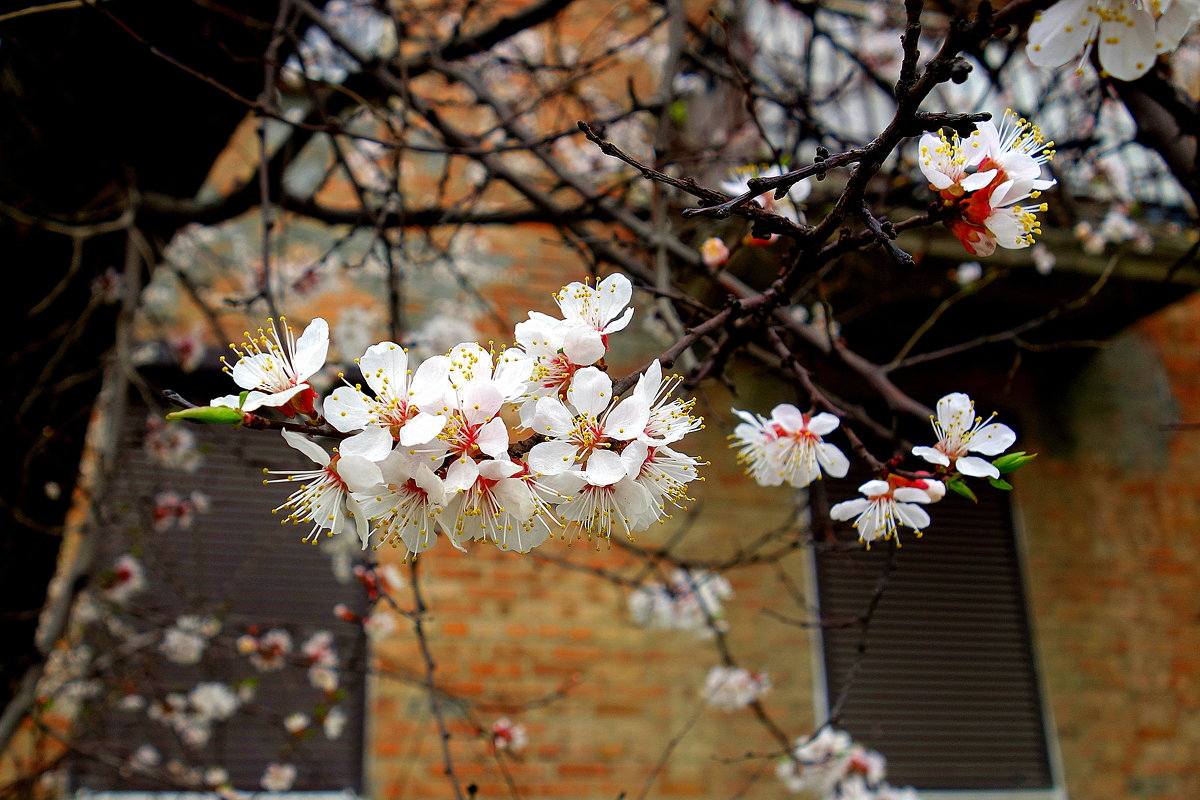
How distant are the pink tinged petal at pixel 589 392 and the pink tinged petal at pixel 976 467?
15.9 inches

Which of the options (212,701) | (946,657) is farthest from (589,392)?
(946,657)

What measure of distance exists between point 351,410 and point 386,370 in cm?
5

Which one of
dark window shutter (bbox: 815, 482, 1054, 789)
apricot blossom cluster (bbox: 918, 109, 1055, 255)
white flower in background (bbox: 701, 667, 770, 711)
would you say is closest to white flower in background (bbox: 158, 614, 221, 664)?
white flower in background (bbox: 701, 667, 770, 711)

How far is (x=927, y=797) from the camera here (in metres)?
3.29

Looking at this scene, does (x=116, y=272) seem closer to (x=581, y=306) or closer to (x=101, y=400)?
(x=101, y=400)

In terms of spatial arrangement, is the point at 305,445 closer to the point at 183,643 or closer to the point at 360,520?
the point at 360,520

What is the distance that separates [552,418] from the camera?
767 mm

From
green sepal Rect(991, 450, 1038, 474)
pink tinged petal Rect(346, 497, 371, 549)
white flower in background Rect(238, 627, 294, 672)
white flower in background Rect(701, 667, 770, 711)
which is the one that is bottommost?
white flower in background Rect(701, 667, 770, 711)

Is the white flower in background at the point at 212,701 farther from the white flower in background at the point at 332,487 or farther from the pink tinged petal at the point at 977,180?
the pink tinged petal at the point at 977,180

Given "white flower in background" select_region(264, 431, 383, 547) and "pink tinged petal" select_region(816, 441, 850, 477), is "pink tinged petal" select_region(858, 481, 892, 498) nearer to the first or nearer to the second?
"pink tinged petal" select_region(816, 441, 850, 477)

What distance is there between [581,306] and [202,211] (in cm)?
159

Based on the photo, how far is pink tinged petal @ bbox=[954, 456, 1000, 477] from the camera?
912mm

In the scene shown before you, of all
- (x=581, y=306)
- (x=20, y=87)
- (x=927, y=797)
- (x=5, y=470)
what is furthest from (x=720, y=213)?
(x=927, y=797)

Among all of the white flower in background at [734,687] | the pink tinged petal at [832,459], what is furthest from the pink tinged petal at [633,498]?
the white flower in background at [734,687]
